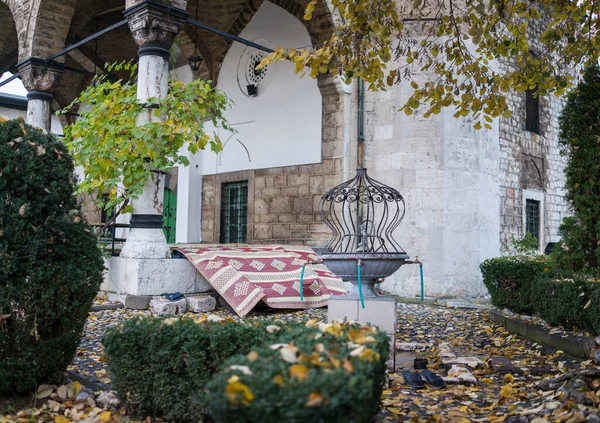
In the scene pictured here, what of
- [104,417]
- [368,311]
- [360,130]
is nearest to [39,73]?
[360,130]

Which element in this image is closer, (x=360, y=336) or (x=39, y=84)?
(x=360, y=336)

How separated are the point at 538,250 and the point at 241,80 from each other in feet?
21.5

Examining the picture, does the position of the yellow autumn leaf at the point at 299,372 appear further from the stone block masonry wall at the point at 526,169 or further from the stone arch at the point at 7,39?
the stone arch at the point at 7,39

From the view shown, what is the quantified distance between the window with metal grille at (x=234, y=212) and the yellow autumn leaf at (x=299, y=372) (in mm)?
9244

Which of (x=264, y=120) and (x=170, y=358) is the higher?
(x=264, y=120)

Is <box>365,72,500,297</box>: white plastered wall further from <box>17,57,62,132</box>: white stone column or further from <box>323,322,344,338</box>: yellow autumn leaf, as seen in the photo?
<box>323,322,344,338</box>: yellow autumn leaf

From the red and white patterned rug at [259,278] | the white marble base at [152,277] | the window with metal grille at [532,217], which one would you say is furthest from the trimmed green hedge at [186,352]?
the window with metal grille at [532,217]

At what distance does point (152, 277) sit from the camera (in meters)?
6.75

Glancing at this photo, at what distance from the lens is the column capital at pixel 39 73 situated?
367 inches

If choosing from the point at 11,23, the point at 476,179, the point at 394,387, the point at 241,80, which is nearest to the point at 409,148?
the point at 476,179

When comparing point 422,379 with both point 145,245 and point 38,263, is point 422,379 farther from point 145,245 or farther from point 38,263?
point 145,245

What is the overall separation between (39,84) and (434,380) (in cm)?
828

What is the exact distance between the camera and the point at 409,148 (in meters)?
9.12

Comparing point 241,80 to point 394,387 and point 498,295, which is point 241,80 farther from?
point 394,387
